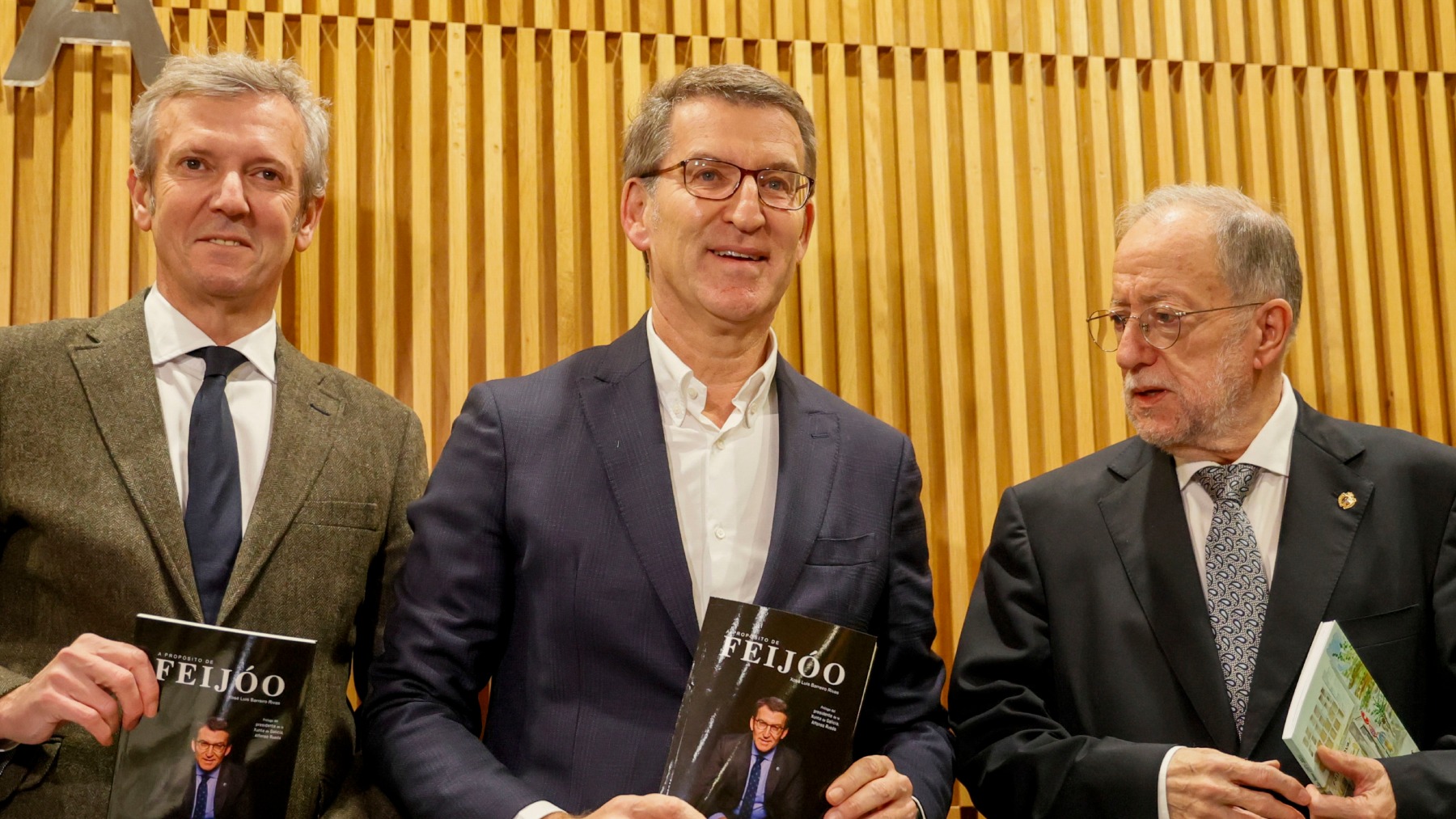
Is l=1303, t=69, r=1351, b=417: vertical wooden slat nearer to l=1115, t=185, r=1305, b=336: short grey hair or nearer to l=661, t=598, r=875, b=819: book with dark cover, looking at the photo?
l=1115, t=185, r=1305, b=336: short grey hair

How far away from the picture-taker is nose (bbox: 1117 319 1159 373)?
2.72 m

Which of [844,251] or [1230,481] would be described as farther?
[844,251]

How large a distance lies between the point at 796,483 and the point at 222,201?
45.5 inches

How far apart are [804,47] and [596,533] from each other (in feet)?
5.78

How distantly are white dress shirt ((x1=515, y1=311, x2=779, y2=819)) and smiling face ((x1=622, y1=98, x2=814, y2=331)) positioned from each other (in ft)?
0.38

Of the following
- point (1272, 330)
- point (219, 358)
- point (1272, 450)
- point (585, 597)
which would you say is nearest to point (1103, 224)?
point (1272, 330)

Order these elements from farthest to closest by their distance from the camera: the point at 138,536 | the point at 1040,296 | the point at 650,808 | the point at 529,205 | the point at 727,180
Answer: the point at 1040,296 → the point at 529,205 → the point at 727,180 → the point at 138,536 → the point at 650,808

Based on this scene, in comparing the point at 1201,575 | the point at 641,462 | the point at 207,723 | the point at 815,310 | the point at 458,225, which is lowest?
the point at 207,723

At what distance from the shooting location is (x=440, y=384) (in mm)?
3293

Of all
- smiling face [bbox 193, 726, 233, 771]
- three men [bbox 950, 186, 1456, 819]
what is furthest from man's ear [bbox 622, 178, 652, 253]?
smiling face [bbox 193, 726, 233, 771]

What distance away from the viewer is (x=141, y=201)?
259 cm

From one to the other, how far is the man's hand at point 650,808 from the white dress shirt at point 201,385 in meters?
0.88

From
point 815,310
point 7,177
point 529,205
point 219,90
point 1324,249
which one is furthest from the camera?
point 1324,249

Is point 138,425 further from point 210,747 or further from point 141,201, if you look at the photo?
point 210,747
